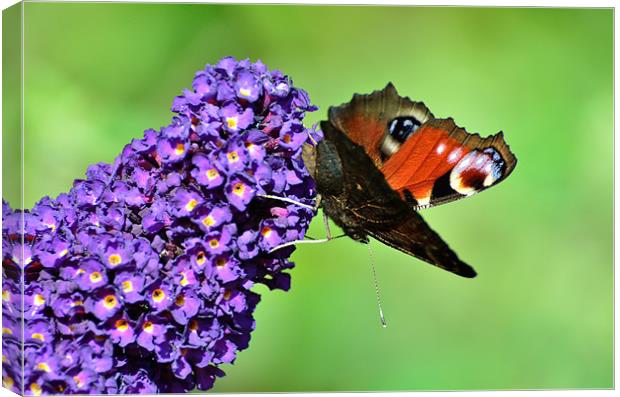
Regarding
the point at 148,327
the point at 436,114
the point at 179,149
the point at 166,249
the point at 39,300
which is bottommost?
the point at 148,327

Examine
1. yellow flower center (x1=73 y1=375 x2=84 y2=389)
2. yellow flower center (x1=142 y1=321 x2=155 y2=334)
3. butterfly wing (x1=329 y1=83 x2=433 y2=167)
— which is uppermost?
butterfly wing (x1=329 y1=83 x2=433 y2=167)

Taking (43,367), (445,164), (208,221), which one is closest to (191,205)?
(208,221)

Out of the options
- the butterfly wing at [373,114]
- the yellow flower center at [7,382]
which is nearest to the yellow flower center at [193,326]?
the yellow flower center at [7,382]

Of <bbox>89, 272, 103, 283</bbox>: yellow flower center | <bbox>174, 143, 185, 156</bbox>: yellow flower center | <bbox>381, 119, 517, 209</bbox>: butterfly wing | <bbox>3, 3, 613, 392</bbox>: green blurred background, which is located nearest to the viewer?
<bbox>89, 272, 103, 283</bbox>: yellow flower center

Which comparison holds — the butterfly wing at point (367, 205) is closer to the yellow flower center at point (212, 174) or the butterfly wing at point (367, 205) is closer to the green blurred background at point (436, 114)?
the yellow flower center at point (212, 174)

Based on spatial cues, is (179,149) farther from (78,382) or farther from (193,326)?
(78,382)

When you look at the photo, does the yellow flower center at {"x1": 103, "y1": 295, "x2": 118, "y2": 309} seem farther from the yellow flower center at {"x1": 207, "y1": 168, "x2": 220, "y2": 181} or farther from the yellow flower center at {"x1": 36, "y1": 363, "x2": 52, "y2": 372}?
the yellow flower center at {"x1": 207, "y1": 168, "x2": 220, "y2": 181}

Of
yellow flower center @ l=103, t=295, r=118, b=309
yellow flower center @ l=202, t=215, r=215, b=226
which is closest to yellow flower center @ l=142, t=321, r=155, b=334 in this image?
yellow flower center @ l=103, t=295, r=118, b=309
